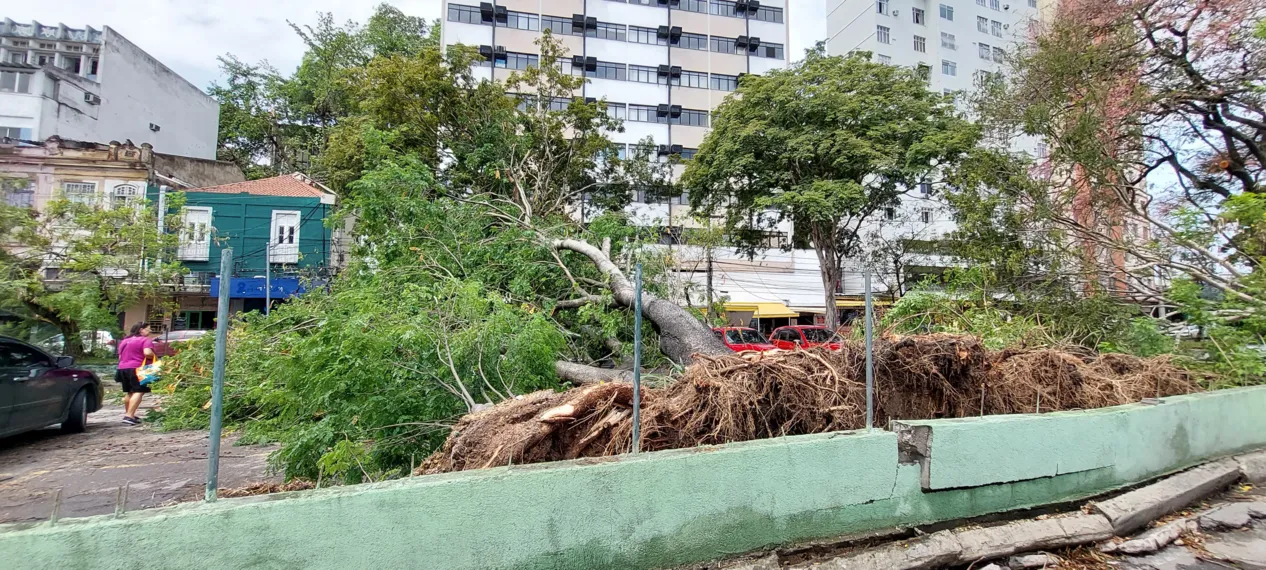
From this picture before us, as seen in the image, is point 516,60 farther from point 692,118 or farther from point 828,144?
point 828,144

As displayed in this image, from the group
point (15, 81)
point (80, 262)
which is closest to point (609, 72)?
point (80, 262)

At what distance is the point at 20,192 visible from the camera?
17.9 meters

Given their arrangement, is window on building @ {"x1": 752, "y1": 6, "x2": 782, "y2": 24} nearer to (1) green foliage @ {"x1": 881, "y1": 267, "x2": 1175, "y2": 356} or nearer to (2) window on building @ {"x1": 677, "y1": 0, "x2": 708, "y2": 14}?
(2) window on building @ {"x1": 677, "y1": 0, "x2": 708, "y2": 14}

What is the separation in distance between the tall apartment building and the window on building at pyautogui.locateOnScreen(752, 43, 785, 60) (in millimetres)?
28825

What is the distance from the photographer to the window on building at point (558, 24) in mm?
30391

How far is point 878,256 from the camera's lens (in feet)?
75.5

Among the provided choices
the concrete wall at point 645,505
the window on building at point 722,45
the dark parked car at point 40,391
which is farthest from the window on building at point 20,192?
the window on building at point 722,45

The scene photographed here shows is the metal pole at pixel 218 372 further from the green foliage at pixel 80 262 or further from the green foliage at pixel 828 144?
the green foliage at pixel 828 144

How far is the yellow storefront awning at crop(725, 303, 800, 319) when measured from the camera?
24172 millimetres

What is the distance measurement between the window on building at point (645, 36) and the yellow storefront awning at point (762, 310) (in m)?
15.8

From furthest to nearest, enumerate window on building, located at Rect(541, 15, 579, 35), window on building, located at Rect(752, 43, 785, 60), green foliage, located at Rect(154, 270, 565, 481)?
window on building, located at Rect(752, 43, 785, 60) < window on building, located at Rect(541, 15, 579, 35) < green foliage, located at Rect(154, 270, 565, 481)

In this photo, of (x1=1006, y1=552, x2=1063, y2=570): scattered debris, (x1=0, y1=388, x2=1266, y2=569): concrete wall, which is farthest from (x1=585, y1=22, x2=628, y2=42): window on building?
(x1=1006, y1=552, x2=1063, y2=570): scattered debris

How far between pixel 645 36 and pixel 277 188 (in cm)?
1917

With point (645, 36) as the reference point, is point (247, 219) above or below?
below
